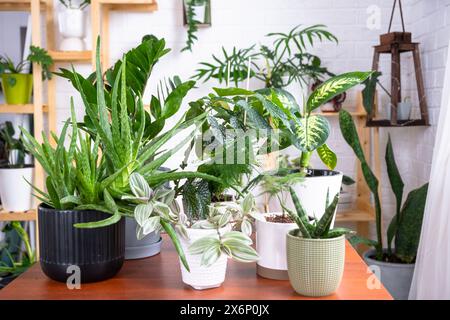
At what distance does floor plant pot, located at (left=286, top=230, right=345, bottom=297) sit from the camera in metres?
0.85

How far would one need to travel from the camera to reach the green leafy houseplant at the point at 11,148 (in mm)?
2641

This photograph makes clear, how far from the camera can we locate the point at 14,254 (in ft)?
9.18

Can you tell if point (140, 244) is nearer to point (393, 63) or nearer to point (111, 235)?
point (111, 235)

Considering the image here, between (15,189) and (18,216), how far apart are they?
14 centimetres

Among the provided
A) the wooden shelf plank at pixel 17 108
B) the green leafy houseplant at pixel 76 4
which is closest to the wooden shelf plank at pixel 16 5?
the green leafy houseplant at pixel 76 4

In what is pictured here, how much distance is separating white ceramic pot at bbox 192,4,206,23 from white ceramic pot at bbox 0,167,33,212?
1.21 meters

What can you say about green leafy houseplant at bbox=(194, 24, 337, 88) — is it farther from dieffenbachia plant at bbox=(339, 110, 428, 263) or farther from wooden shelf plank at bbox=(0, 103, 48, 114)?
wooden shelf plank at bbox=(0, 103, 48, 114)

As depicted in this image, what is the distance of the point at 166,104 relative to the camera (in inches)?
41.6

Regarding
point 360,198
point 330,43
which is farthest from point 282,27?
point 360,198

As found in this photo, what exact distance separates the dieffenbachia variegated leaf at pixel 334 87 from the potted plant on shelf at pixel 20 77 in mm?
1950

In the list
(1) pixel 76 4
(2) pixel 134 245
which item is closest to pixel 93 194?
(2) pixel 134 245

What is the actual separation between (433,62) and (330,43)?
0.62 m

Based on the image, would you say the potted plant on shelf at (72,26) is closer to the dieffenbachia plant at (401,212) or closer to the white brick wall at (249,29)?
the white brick wall at (249,29)

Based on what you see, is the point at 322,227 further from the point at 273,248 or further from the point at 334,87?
the point at 334,87
